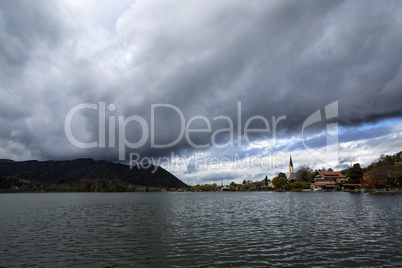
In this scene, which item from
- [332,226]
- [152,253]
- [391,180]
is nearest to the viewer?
→ [152,253]

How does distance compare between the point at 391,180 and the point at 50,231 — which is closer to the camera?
the point at 50,231

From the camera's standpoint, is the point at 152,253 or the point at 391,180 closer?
the point at 152,253

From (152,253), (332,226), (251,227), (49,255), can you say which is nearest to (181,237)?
(152,253)

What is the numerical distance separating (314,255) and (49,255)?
83.4ft

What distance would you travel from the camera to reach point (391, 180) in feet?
539

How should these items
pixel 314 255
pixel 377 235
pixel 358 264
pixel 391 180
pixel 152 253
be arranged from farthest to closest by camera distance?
pixel 391 180 < pixel 377 235 < pixel 152 253 < pixel 314 255 < pixel 358 264

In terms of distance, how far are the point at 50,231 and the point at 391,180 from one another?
7618 inches

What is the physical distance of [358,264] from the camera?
20.5m

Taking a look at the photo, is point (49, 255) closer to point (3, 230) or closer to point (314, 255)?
point (3, 230)

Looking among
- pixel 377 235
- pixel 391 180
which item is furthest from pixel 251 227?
pixel 391 180

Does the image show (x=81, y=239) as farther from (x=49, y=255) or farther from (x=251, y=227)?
(x=251, y=227)

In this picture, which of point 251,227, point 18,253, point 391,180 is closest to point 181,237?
point 251,227

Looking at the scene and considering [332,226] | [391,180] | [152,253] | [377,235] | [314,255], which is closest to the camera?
[314,255]

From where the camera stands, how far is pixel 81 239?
32.6 meters
